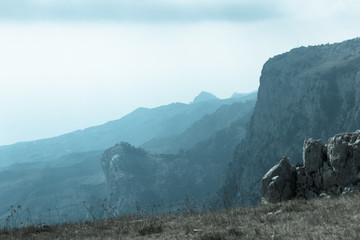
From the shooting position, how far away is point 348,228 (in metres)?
8.95

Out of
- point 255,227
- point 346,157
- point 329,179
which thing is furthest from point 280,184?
point 255,227

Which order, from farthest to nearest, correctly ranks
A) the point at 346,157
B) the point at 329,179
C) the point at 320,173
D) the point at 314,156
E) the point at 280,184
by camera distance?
the point at 314,156 → the point at 280,184 → the point at 320,173 → the point at 329,179 → the point at 346,157

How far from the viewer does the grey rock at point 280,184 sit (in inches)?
773

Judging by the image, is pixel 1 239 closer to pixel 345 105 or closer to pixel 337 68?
pixel 345 105

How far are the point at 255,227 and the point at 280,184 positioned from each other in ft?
31.8

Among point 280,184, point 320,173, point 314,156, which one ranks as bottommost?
point 280,184

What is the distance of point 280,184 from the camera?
1997 centimetres

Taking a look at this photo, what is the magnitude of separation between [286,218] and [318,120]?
19156 cm

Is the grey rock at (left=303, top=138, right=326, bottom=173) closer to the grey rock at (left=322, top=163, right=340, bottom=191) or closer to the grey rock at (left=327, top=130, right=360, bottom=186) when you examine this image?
the grey rock at (left=322, top=163, right=340, bottom=191)

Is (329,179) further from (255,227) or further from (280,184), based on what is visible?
(255,227)

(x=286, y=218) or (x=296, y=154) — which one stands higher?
(x=286, y=218)

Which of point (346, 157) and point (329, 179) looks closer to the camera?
point (346, 157)

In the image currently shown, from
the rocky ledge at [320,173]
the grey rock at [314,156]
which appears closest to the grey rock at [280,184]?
the rocky ledge at [320,173]

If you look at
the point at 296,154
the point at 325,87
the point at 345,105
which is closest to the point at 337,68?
the point at 325,87
